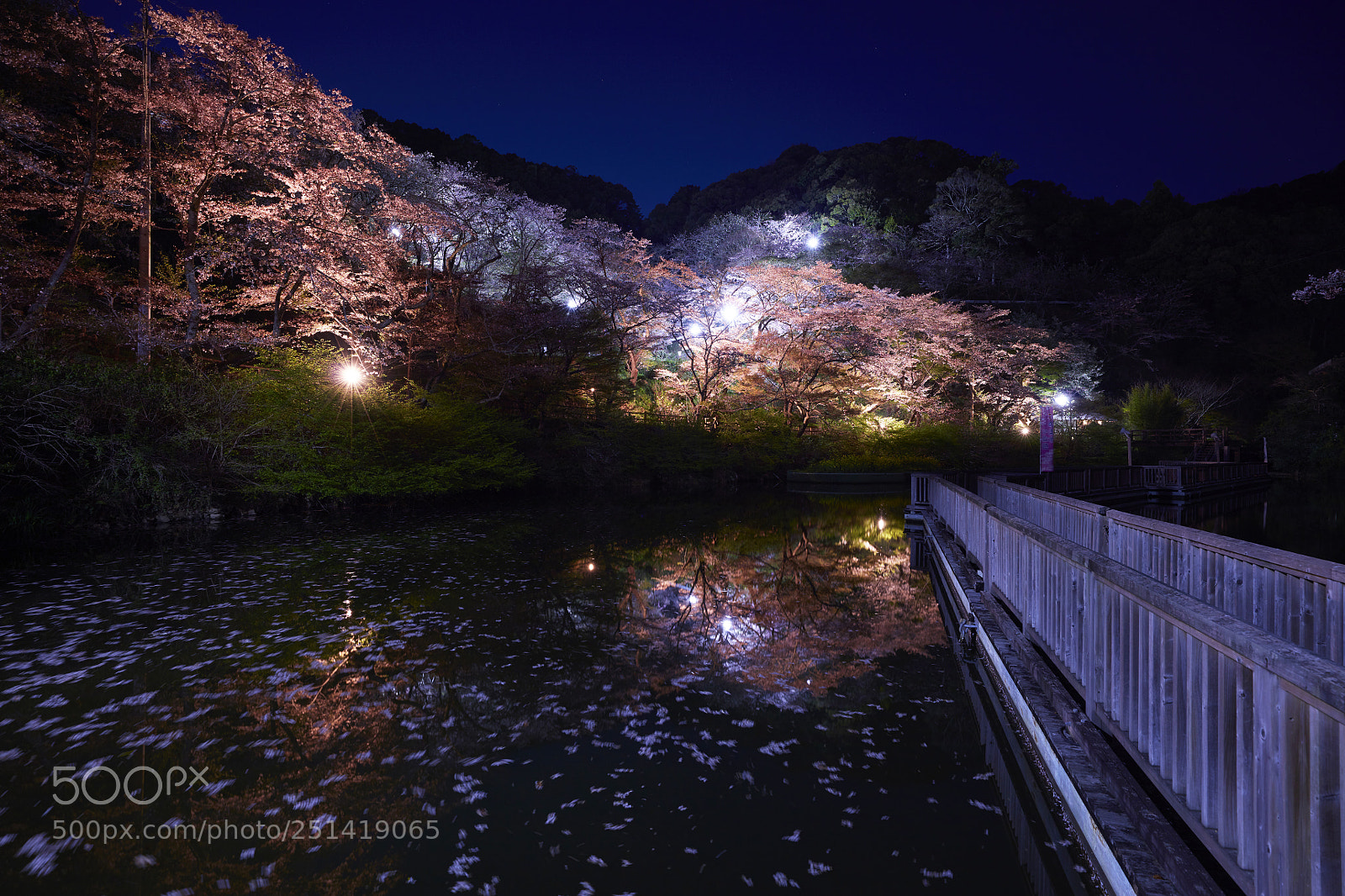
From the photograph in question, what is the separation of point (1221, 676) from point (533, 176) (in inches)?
2163

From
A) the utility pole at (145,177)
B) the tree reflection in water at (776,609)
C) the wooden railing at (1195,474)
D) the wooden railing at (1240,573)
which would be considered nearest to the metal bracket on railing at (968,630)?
the tree reflection in water at (776,609)

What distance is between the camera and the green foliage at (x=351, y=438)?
17.0 m

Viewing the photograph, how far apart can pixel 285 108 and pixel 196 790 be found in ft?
71.4

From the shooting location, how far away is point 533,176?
168ft

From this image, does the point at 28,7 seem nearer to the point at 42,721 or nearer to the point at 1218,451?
the point at 42,721

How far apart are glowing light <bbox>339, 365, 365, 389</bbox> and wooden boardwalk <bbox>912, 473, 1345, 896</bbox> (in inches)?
696

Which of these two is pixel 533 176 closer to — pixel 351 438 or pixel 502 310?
pixel 502 310

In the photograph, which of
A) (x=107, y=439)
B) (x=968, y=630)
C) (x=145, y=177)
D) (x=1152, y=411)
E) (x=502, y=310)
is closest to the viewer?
(x=968, y=630)

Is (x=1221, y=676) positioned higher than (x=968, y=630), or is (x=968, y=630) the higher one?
(x=1221, y=676)

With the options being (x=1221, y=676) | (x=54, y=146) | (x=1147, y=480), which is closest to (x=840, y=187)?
(x=1147, y=480)

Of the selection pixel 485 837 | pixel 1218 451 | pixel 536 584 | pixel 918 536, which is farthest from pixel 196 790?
pixel 1218 451

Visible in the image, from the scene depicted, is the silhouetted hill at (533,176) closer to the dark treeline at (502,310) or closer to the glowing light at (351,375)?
the dark treeline at (502,310)

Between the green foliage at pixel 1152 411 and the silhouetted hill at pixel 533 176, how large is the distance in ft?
124

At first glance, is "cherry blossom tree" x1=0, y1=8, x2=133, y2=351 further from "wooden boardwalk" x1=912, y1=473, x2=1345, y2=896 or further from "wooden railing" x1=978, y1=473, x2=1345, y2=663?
"wooden railing" x1=978, y1=473, x2=1345, y2=663
